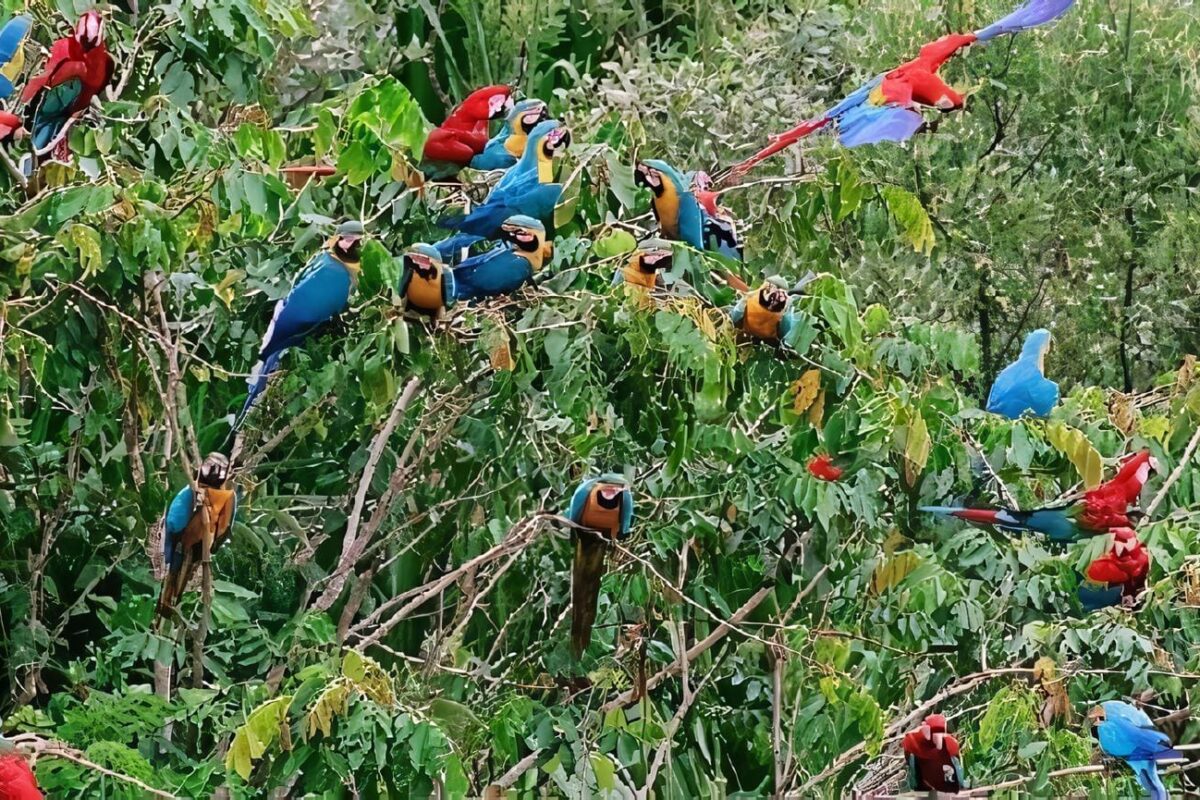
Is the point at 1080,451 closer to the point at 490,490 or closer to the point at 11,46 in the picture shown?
the point at 490,490

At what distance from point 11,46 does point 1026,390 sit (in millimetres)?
2618

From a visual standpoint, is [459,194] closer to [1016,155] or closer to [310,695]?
[310,695]

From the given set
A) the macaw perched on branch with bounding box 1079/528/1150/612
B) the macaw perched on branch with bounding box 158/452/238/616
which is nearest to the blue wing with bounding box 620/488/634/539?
the macaw perched on branch with bounding box 158/452/238/616

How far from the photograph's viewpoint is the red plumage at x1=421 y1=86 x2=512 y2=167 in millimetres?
4141

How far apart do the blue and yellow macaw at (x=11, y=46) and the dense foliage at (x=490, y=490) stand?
12 centimetres

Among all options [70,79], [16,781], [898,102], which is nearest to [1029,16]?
[898,102]

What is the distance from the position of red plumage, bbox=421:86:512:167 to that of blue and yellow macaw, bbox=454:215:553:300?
54 centimetres

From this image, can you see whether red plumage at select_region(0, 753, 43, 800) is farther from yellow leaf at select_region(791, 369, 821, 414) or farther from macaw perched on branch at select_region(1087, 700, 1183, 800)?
macaw perched on branch at select_region(1087, 700, 1183, 800)

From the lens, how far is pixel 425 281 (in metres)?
3.46

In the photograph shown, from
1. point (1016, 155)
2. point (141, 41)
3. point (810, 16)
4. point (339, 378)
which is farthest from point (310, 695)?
point (1016, 155)

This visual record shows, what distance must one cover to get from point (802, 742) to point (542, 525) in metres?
0.94

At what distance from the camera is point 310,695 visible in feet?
11.0

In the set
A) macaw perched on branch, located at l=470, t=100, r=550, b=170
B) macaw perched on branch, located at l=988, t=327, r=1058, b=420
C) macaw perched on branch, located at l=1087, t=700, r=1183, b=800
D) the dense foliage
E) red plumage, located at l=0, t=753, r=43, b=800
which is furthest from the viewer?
macaw perched on branch, located at l=988, t=327, r=1058, b=420

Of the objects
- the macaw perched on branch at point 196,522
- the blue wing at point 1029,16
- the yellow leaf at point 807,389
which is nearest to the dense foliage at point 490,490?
the yellow leaf at point 807,389
